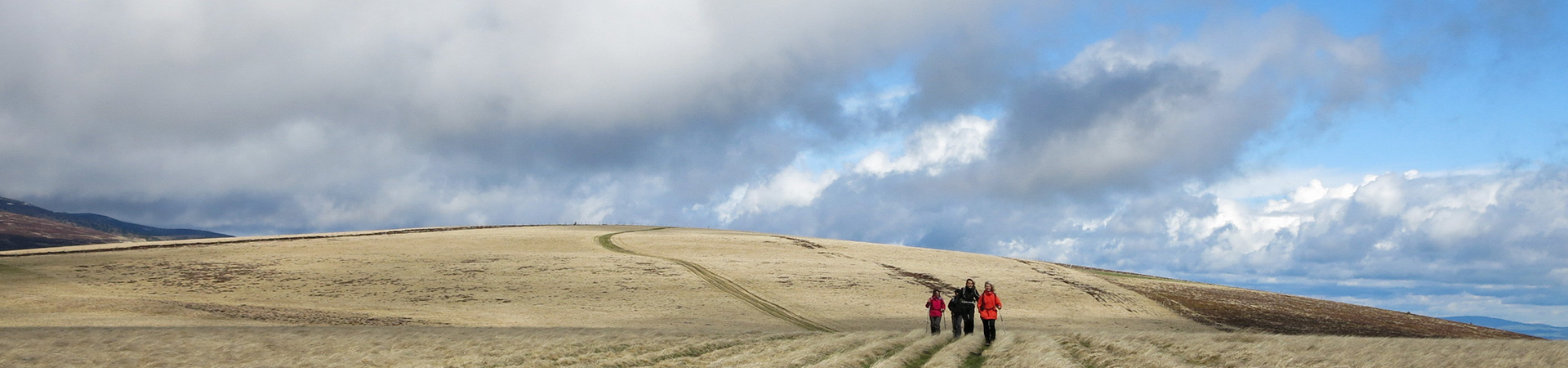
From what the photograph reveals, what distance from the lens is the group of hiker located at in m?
26.6

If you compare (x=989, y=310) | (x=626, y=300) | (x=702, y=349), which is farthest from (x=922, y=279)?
(x=702, y=349)

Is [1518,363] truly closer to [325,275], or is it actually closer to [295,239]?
[325,275]

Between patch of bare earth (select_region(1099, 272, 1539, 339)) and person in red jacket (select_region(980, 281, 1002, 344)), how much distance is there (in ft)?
86.4

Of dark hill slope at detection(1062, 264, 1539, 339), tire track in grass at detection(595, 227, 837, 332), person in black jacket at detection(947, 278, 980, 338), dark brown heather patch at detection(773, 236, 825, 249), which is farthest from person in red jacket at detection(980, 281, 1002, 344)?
dark brown heather patch at detection(773, 236, 825, 249)

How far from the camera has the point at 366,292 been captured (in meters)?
45.6

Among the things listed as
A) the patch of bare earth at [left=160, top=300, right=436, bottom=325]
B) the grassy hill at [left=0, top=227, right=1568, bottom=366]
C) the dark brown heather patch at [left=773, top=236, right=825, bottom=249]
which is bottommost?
the patch of bare earth at [left=160, top=300, right=436, bottom=325]

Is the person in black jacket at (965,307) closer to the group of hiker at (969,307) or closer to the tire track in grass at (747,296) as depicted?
the group of hiker at (969,307)

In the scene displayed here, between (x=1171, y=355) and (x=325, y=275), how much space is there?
46.3 meters

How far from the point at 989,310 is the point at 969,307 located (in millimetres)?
1473

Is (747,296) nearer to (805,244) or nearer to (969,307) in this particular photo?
(969,307)

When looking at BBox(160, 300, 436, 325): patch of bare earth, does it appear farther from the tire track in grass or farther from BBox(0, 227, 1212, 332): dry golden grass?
the tire track in grass

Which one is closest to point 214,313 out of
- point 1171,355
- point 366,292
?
point 366,292

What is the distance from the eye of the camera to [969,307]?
1105 inches

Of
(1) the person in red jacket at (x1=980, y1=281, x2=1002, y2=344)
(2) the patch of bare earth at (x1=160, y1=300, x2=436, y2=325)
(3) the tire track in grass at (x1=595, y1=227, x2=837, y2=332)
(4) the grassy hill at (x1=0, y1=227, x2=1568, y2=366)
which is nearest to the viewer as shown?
(4) the grassy hill at (x1=0, y1=227, x2=1568, y2=366)
